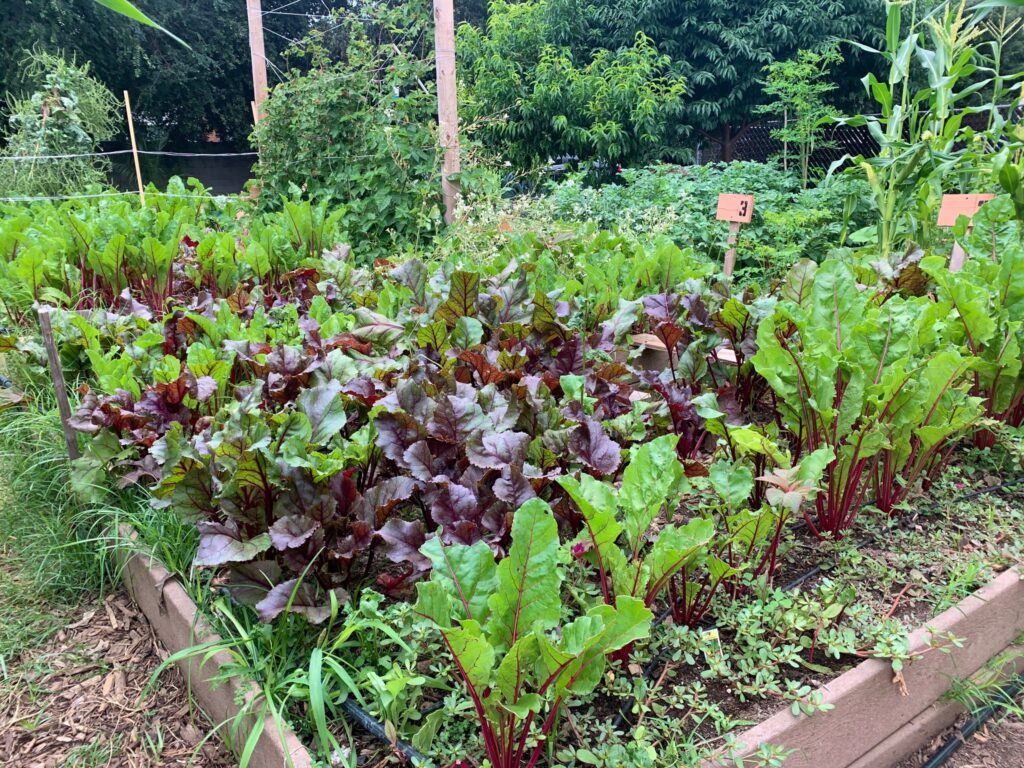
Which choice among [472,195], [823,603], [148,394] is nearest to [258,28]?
[472,195]

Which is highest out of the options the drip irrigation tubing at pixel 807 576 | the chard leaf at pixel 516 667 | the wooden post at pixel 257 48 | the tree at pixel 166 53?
the tree at pixel 166 53

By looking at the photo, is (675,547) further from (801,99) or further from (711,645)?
(801,99)

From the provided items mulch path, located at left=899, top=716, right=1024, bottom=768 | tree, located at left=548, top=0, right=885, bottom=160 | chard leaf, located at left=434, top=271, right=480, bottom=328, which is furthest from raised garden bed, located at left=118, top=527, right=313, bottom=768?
tree, located at left=548, top=0, right=885, bottom=160

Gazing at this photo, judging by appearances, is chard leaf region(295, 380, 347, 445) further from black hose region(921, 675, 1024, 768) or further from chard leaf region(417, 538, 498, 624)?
black hose region(921, 675, 1024, 768)

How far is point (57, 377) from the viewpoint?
229cm

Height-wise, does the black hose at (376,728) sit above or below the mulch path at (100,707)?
above

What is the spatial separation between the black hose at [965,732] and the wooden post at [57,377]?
2547 mm

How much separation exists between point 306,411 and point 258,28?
8523 millimetres

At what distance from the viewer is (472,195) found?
19.5 feet

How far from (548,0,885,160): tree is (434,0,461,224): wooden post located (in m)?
7.22

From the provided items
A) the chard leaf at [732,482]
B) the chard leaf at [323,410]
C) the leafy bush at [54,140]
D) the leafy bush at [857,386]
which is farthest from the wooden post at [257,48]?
the chard leaf at [732,482]

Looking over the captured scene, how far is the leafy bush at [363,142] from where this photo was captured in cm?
643

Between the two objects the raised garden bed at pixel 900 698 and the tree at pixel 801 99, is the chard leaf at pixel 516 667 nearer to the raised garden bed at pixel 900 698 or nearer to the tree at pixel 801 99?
the raised garden bed at pixel 900 698

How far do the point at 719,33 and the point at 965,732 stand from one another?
1291cm
